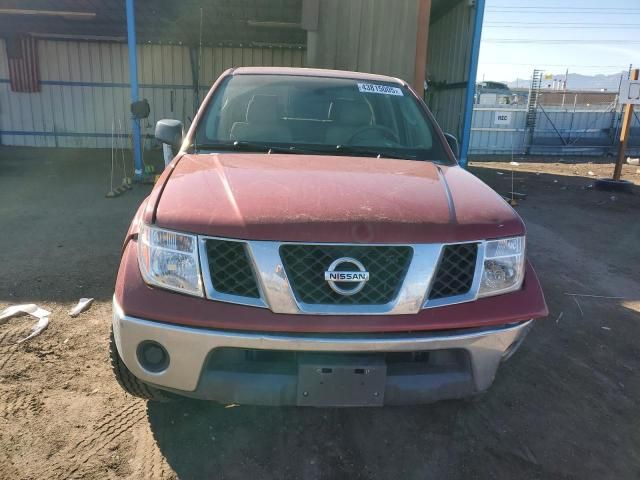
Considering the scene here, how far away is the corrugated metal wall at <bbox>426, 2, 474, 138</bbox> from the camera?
9402 millimetres

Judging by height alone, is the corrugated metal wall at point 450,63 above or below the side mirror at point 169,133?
above

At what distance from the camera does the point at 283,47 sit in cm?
1508

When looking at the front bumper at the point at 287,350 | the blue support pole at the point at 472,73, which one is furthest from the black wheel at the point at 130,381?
the blue support pole at the point at 472,73

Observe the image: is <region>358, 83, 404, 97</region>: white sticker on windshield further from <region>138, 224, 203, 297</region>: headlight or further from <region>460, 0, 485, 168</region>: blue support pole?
<region>460, 0, 485, 168</region>: blue support pole

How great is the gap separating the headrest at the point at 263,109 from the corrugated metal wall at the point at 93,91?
12093mm

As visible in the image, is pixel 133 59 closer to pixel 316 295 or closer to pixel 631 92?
pixel 316 295

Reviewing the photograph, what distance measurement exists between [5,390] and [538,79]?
65.3 feet

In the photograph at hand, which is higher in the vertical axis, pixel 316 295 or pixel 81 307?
pixel 316 295

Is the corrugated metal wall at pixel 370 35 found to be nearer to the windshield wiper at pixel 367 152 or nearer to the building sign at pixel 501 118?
the windshield wiper at pixel 367 152

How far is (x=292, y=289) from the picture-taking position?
1.97m

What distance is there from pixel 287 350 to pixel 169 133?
1.99 m

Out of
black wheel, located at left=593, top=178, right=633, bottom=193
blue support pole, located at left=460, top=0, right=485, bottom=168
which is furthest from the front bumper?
black wheel, located at left=593, top=178, right=633, bottom=193

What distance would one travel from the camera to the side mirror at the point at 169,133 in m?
3.34

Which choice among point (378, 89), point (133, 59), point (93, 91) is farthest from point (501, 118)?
point (378, 89)
